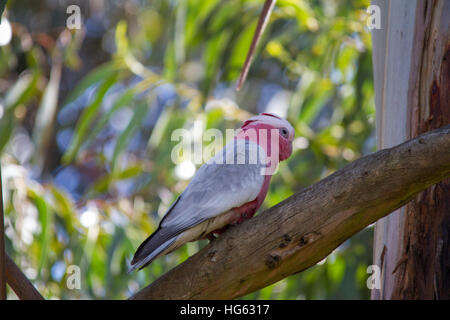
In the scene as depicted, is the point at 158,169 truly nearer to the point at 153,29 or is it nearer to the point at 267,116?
the point at 267,116

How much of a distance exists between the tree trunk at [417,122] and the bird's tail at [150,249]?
678 millimetres

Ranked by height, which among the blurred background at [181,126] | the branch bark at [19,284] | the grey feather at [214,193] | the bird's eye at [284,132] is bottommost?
the branch bark at [19,284]

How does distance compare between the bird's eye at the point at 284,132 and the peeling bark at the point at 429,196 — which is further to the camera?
the bird's eye at the point at 284,132

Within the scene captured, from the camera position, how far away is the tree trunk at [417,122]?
5.48 ft

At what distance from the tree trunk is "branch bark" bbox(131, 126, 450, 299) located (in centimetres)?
34

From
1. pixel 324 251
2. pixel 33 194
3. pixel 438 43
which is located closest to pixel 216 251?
pixel 324 251

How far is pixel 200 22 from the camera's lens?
345cm

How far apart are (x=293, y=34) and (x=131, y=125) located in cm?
104

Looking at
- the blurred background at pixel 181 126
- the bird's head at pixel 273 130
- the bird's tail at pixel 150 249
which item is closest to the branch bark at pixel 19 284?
the bird's tail at pixel 150 249

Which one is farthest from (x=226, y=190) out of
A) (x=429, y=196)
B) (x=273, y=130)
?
(x=429, y=196)

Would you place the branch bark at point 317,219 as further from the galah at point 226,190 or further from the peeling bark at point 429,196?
the peeling bark at point 429,196

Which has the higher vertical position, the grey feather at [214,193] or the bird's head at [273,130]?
the bird's head at [273,130]

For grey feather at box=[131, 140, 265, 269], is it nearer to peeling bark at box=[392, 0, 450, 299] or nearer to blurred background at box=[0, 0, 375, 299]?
peeling bark at box=[392, 0, 450, 299]

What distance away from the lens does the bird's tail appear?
1.51 m
